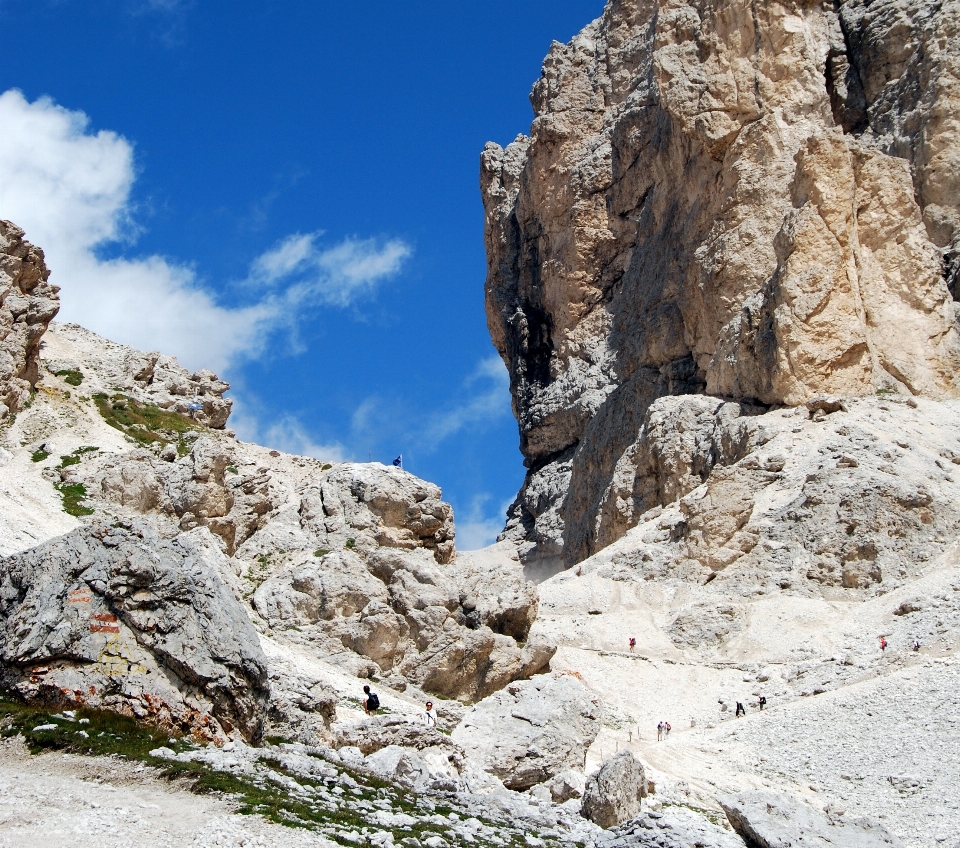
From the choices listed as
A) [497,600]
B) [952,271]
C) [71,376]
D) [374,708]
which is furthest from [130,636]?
[952,271]

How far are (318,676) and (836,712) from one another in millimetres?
12641

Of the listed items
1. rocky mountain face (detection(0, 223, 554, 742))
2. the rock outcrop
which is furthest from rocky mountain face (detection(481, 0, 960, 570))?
the rock outcrop

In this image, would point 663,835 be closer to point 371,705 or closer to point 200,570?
point 200,570

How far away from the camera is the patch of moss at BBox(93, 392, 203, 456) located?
34188 mm

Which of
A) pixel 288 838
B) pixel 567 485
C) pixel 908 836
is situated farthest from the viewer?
pixel 567 485

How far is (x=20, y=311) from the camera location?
34469 mm

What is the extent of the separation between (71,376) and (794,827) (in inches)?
1031

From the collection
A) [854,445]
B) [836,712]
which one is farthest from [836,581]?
[836,712]

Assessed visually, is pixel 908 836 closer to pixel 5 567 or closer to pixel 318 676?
pixel 318 676

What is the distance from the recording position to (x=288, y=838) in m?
12.6

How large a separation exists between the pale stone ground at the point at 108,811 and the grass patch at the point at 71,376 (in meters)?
24.1

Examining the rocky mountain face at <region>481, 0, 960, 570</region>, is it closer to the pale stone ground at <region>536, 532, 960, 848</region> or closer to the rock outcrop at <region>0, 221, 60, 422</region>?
the pale stone ground at <region>536, 532, 960, 848</region>

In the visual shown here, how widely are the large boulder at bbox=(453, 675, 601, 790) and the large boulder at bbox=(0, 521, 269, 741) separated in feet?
18.7

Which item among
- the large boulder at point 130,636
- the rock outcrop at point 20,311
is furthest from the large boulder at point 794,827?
the rock outcrop at point 20,311
